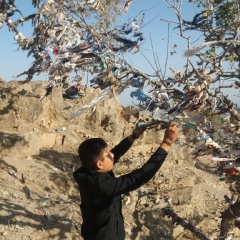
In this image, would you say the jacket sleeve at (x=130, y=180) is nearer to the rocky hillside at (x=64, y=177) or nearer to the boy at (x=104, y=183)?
the boy at (x=104, y=183)

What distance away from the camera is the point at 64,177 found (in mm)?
7512

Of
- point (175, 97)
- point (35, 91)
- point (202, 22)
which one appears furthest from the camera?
point (35, 91)

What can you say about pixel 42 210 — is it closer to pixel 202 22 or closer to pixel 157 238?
pixel 157 238

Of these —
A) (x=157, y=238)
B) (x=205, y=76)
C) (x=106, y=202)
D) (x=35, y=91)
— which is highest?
(x=35, y=91)

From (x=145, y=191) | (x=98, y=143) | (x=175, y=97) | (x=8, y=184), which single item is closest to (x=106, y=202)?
(x=98, y=143)

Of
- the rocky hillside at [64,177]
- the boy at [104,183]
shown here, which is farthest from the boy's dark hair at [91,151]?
the rocky hillside at [64,177]

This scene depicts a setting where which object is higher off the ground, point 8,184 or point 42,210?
point 8,184

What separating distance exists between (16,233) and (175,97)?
263cm

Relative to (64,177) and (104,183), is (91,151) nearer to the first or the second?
(104,183)

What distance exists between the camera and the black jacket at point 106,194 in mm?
2551

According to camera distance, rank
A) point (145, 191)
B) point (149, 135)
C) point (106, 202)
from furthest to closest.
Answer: point (149, 135) < point (145, 191) < point (106, 202)

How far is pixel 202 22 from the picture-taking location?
4.38 metres

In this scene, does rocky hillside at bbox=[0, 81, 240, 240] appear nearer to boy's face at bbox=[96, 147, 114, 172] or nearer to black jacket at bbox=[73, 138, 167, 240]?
black jacket at bbox=[73, 138, 167, 240]

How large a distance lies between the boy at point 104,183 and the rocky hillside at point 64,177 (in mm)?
2016
